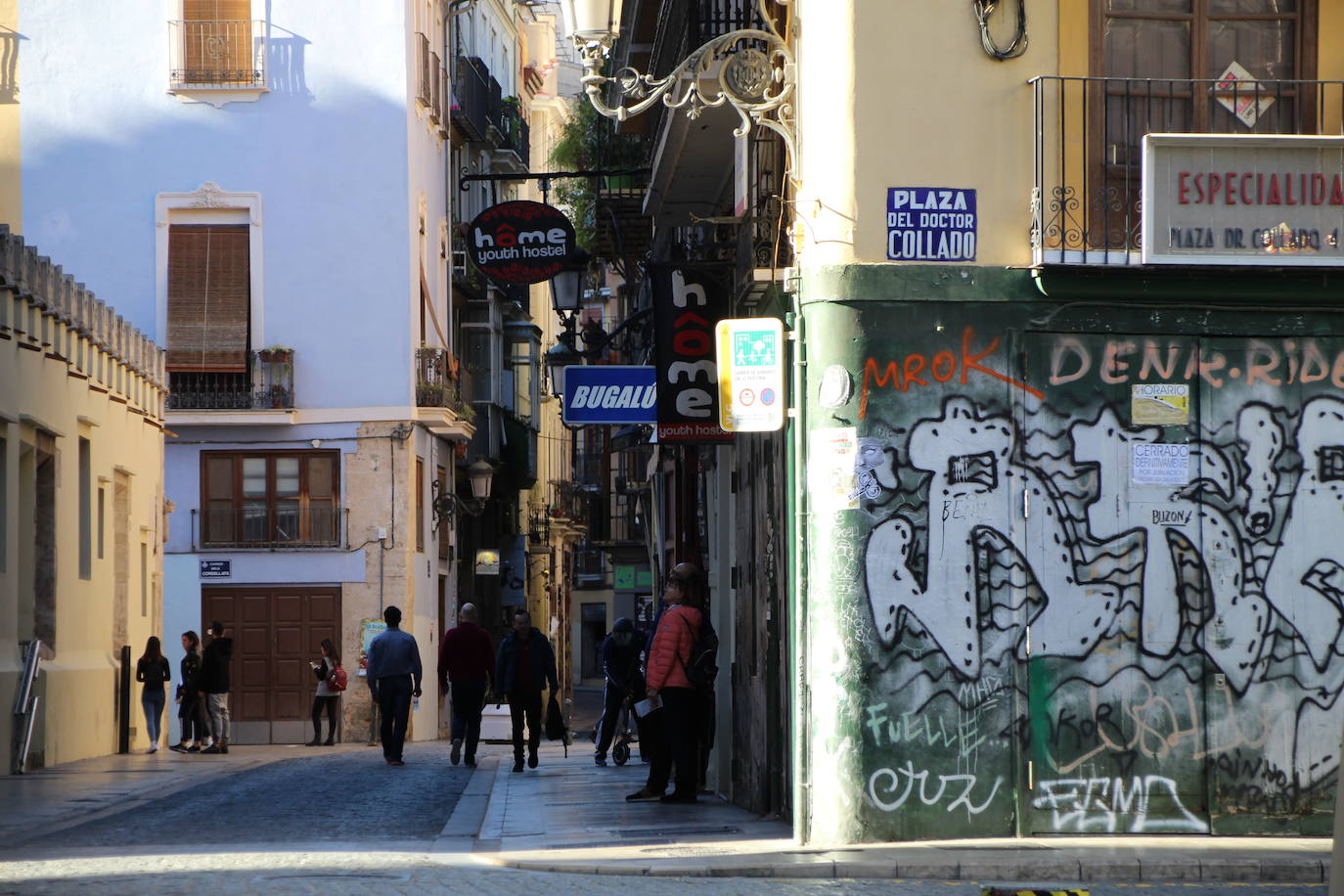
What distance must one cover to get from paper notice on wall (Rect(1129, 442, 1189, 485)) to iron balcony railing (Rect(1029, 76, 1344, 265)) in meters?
1.14

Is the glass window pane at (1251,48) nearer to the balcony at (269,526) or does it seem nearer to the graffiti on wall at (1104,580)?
the graffiti on wall at (1104,580)

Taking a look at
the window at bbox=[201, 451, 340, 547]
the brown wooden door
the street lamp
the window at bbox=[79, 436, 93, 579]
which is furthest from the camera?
the window at bbox=[201, 451, 340, 547]

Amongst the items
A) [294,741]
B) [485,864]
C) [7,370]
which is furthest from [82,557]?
[485,864]

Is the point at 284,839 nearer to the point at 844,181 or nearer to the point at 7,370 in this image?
the point at 844,181

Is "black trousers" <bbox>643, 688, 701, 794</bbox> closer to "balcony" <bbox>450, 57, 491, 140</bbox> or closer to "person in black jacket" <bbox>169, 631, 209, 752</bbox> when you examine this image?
"person in black jacket" <bbox>169, 631, 209, 752</bbox>

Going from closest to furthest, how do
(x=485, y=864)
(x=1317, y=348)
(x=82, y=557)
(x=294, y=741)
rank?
(x=485, y=864)
(x=1317, y=348)
(x=82, y=557)
(x=294, y=741)

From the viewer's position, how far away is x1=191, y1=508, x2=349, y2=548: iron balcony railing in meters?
37.5

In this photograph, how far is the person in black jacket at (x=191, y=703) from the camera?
28953mm

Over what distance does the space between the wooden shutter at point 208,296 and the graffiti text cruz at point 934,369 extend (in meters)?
26.8

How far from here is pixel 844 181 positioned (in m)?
12.8

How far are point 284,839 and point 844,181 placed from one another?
562cm

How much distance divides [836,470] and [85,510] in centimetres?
1704

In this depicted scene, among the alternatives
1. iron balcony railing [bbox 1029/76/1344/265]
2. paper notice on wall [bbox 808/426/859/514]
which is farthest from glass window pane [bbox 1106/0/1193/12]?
paper notice on wall [bbox 808/426/859/514]

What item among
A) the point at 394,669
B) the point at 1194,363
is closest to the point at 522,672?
the point at 394,669
